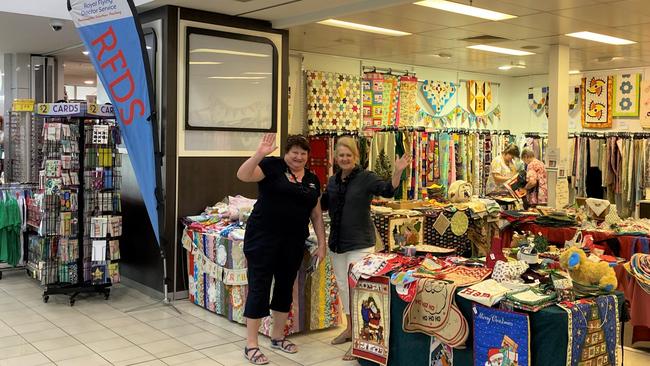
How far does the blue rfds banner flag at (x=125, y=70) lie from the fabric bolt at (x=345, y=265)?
198 cm

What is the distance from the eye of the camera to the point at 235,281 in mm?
5688

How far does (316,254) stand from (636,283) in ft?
7.90

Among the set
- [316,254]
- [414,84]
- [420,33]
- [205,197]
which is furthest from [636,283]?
[414,84]

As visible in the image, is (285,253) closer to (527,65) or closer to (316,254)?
(316,254)

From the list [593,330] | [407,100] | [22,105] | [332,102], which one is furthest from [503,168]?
[22,105]

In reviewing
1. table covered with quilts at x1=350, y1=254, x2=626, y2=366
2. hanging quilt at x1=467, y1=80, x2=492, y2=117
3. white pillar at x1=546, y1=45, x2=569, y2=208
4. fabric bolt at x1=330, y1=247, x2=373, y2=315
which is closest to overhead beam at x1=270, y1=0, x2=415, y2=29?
fabric bolt at x1=330, y1=247, x2=373, y2=315

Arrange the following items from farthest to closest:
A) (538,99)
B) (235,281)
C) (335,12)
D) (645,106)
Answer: (538,99) → (645,106) → (335,12) → (235,281)

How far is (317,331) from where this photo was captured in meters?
5.71

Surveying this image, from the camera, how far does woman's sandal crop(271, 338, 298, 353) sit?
5.12 m

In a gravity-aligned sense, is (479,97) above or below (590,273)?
above

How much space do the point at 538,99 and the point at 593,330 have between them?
10.8m

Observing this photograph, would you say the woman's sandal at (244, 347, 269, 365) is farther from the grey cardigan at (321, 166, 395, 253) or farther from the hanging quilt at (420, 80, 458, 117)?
the hanging quilt at (420, 80, 458, 117)

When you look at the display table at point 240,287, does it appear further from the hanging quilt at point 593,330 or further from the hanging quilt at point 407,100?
the hanging quilt at point 407,100

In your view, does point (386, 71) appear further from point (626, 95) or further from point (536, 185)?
point (626, 95)
